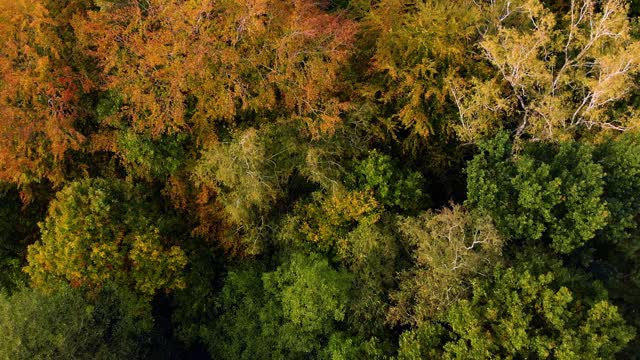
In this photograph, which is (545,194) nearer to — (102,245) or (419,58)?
(419,58)

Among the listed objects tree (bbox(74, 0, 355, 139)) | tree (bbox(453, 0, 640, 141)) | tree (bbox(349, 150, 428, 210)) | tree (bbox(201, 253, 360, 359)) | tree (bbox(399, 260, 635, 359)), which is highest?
tree (bbox(74, 0, 355, 139))

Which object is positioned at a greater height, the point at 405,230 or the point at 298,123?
the point at 298,123

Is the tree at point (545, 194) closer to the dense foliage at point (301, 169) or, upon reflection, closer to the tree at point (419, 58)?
the dense foliage at point (301, 169)

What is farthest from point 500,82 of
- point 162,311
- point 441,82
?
point 162,311

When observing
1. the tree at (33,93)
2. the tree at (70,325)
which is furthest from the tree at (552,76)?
the tree at (33,93)

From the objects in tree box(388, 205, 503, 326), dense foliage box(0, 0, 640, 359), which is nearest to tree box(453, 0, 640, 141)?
dense foliage box(0, 0, 640, 359)

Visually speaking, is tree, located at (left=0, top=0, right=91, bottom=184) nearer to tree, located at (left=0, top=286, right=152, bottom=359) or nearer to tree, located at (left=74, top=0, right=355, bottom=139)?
tree, located at (left=74, top=0, right=355, bottom=139)

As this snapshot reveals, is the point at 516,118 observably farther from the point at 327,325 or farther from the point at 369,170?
the point at 327,325
